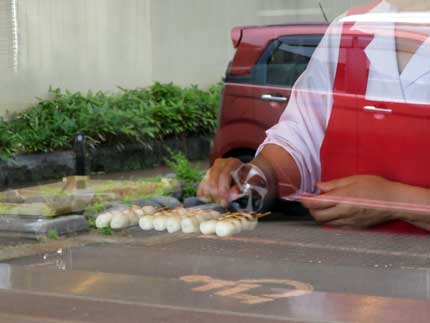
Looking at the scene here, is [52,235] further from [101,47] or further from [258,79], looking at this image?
[258,79]

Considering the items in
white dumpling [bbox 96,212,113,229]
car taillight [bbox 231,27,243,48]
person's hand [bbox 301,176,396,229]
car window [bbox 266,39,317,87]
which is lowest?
white dumpling [bbox 96,212,113,229]

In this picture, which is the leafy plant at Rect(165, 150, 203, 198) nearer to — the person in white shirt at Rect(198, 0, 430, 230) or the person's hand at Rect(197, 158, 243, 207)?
the person's hand at Rect(197, 158, 243, 207)

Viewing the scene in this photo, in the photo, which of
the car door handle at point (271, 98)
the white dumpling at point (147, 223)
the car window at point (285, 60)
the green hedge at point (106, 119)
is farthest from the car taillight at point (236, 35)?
the white dumpling at point (147, 223)

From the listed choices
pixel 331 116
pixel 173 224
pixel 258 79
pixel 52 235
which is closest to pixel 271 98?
pixel 258 79

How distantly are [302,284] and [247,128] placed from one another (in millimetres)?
1532

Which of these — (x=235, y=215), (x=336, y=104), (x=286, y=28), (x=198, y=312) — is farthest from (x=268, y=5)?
(x=198, y=312)

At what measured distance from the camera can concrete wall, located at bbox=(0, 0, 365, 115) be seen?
8.50m

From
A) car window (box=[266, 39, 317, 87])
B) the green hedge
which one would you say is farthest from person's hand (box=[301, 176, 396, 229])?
the green hedge

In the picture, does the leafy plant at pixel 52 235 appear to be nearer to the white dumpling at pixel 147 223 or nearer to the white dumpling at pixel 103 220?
the white dumpling at pixel 103 220

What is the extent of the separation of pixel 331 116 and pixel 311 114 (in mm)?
191

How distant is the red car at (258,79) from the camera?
7.81 m

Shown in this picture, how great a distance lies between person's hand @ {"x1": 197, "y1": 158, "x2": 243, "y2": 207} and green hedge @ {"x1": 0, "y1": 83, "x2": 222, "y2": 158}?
279mm

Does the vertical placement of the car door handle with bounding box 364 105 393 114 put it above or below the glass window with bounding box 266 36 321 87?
below

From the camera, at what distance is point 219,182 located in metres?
8.64
